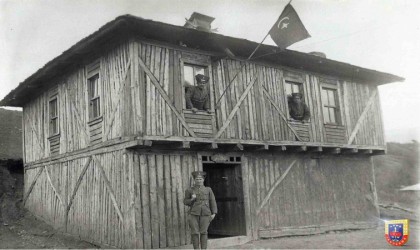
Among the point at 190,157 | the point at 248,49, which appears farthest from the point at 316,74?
the point at 190,157

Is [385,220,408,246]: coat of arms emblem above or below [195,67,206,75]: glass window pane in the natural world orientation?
below

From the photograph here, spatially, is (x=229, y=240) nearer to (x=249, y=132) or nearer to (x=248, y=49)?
(x=249, y=132)

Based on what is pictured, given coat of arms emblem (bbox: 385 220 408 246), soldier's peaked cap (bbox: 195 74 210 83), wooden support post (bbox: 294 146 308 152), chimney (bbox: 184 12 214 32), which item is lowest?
coat of arms emblem (bbox: 385 220 408 246)

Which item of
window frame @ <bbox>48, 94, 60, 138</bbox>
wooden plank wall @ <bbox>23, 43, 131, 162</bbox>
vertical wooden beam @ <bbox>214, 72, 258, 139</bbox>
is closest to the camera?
wooden plank wall @ <bbox>23, 43, 131, 162</bbox>

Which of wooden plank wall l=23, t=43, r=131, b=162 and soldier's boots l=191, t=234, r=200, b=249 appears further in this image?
wooden plank wall l=23, t=43, r=131, b=162

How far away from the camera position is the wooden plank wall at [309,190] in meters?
13.5

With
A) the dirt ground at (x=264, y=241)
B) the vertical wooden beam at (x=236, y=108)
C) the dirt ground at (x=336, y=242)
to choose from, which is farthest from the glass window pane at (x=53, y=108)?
the dirt ground at (x=336, y=242)

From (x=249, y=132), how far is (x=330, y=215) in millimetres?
5034

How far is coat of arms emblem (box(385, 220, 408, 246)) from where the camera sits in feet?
36.2

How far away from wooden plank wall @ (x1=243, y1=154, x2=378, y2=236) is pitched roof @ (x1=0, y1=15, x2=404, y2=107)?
340 centimetres

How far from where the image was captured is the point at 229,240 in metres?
12.2

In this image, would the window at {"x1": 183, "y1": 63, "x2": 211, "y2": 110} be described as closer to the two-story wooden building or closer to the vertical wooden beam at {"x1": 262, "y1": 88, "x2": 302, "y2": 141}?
the two-story wooden building

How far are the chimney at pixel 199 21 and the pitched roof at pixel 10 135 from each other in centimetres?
1228

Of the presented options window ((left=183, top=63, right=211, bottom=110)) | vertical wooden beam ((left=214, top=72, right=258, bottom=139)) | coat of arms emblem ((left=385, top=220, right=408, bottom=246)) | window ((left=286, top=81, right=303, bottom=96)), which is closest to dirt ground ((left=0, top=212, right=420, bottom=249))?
coat of arms emblem ((left=385, top=220, right=408, bottom=246))
